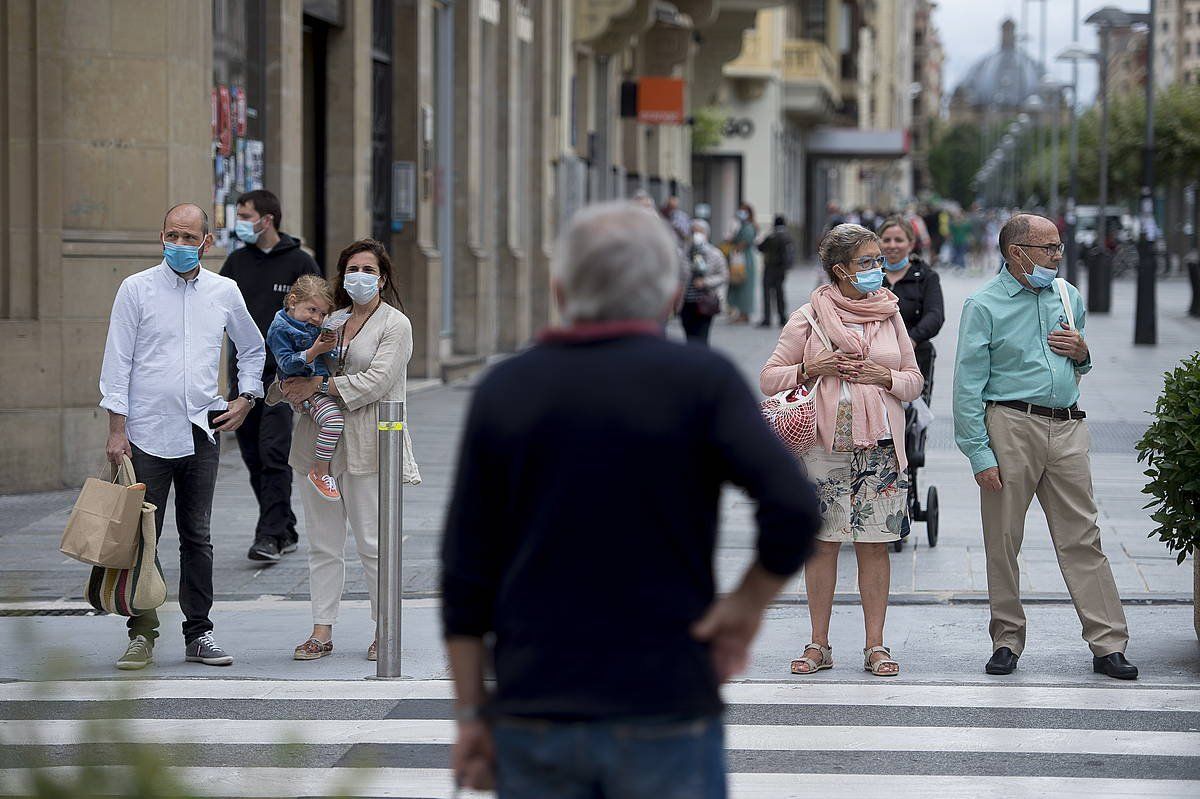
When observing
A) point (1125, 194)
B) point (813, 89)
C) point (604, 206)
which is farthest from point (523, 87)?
point (1125, 194)

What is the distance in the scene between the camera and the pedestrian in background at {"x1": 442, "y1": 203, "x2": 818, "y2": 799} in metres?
3.09

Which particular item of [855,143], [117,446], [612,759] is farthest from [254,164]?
[855,143]

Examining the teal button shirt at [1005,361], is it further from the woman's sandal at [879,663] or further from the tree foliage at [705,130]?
the tree foliage at [705,130]

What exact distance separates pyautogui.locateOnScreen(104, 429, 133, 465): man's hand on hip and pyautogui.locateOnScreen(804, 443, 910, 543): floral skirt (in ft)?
8.75

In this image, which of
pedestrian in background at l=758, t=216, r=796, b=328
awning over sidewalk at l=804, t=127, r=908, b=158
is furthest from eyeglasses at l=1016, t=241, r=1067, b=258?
awning over sidewalk at l=804, t=127, r=908, b=158

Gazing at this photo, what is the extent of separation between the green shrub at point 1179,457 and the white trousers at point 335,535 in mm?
3123

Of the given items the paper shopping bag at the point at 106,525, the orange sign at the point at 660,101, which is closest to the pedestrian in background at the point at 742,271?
the orange sign at the point at 660,101

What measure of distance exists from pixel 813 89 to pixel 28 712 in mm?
57709

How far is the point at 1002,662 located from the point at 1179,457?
107cm

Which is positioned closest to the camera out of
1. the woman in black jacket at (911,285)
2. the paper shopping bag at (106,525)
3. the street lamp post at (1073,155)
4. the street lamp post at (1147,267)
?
the paper shopping bag at (106,525)

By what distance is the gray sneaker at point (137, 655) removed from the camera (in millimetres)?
7500

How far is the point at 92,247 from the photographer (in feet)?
40.2

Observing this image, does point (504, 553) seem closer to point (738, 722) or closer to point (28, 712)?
point (28, 712)

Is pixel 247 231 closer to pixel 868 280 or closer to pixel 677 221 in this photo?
pixel 868 280
